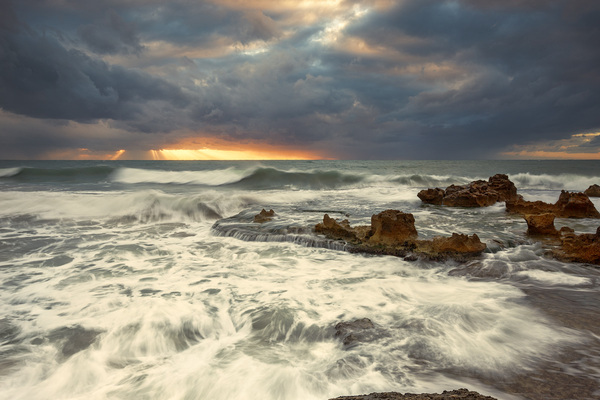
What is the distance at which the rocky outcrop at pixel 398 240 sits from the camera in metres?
5.74

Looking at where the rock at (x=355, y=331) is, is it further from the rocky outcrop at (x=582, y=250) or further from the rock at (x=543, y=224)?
the rock at (x=543, y=224)

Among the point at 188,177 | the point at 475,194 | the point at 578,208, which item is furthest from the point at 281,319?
the point at 188,177

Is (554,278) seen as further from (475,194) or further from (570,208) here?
(475,194)

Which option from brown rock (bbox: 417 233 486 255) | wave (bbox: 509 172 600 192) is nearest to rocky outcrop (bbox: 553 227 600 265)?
brown rock (bbox: 417 233 486 255)

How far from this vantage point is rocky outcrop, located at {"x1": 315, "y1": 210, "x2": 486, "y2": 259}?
226 inches

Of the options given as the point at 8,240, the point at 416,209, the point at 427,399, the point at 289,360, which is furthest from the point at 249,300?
the point at 416,209

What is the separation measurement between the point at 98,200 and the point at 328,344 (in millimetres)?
12264

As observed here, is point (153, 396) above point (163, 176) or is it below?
below

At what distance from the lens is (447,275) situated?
16.5 ft

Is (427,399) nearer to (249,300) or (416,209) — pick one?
(249,300)

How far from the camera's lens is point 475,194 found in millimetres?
11820

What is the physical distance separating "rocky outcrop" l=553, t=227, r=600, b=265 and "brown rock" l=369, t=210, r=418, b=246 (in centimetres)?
248

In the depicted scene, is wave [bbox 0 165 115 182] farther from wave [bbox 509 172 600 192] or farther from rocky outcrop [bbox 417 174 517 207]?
wave [bbox 509 172 600 192]

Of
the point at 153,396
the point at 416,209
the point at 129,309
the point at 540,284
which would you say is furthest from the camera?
the point at 416,209
